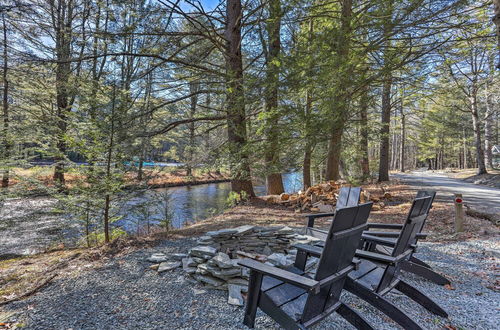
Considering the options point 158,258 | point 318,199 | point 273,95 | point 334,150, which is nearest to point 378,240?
point 158,258

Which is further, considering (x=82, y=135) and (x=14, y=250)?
(x=14, y=250)

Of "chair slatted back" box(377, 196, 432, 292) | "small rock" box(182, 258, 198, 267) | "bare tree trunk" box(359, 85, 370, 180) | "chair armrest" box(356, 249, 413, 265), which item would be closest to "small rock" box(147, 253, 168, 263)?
"small rock" box(182, 258, 198, 267)

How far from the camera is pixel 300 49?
5.15 meters

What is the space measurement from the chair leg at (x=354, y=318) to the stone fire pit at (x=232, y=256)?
87 cm

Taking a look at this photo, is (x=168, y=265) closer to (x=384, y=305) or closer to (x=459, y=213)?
(x=384, y=305)

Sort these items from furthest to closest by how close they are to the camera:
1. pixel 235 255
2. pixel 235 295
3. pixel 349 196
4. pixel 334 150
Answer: pixel 334 150 → pixel 349 196 → pixel 235 255 → pixel 235 295

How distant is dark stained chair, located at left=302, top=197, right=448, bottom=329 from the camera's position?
1904 millimetres

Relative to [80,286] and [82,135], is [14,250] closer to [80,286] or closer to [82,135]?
[82,135]

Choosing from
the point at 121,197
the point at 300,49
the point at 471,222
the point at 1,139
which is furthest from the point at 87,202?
the point at 471,222

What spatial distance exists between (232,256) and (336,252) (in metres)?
1.85

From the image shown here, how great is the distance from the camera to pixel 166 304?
2.34 meters

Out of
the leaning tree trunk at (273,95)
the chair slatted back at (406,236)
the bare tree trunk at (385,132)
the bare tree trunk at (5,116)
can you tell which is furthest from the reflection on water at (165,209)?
the bare tree trunk at (385,132)

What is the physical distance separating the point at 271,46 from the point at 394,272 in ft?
23.9

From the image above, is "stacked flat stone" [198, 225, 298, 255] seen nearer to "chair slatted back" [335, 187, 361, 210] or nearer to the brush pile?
"chair slatted back" [335, 187, 361, 210]
